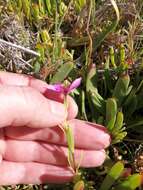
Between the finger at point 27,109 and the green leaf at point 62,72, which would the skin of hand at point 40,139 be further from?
the green leaf at point 62,72

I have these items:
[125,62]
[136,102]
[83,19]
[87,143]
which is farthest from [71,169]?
[83,19]

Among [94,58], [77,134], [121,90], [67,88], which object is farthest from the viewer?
[94,58]

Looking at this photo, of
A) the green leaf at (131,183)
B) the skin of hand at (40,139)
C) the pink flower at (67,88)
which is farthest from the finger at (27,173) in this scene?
the pink flower at (67,88)

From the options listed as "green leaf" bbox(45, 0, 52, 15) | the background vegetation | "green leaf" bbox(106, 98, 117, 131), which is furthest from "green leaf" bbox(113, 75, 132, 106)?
"green leaf" bbox(45, 0, 52, 15)

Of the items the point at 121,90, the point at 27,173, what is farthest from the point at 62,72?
the point at 27,173

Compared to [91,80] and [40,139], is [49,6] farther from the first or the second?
[40,139]

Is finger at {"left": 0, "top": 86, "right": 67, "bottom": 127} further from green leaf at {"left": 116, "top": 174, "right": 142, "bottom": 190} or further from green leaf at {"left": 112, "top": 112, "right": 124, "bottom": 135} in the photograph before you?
green leaf at {"left": 116, "top": 174, "right": 142, "bottom": 190}
